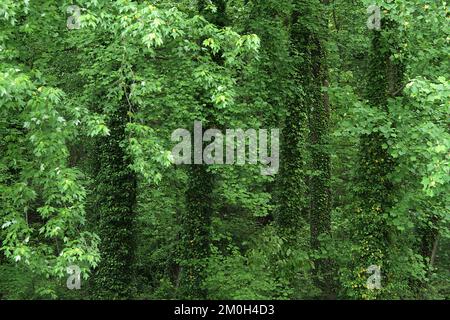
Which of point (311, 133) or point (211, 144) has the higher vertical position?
point (311, 133)

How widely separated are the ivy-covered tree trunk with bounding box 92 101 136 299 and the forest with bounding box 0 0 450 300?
4cm

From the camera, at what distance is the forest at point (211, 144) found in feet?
31.0

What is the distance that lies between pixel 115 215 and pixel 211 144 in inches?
135

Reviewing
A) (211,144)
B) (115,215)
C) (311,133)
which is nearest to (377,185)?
(211,144)

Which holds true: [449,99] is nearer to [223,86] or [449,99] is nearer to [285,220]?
[223,86]

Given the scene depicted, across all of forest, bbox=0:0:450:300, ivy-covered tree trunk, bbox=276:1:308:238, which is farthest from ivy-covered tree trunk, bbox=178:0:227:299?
ivy-covered tree trunk, bbox=276:1:308:238

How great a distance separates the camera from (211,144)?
15.3 meters

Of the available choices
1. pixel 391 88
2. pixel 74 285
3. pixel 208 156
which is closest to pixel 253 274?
pixel 208 156

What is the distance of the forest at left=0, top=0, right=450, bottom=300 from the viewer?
9438 mm

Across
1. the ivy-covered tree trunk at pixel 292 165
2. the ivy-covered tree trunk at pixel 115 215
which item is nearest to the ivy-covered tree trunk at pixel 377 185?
the ivy-covered tree trunk at pixel 292 165

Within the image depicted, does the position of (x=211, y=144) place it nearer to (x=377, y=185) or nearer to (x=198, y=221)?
(x=198, y=221)

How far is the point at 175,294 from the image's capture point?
51.4ft

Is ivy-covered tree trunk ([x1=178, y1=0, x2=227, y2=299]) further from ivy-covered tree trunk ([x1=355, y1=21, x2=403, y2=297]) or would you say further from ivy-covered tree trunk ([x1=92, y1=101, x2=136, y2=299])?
ivy-covered tree trunk ([x1=355, y1=21, x2=403, y2=297])

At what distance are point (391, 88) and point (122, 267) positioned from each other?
9192 mm
